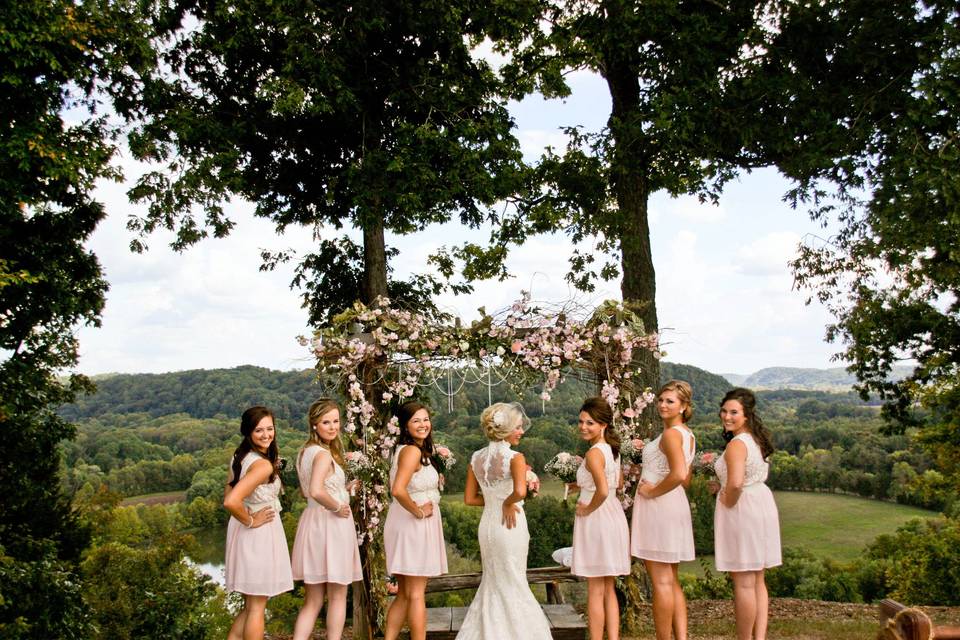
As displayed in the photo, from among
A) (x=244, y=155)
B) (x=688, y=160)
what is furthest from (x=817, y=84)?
(x=244, y=155)

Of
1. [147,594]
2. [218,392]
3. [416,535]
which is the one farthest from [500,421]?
[218,392]

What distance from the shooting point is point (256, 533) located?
5.30 m

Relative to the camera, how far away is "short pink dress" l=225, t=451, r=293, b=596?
525cm

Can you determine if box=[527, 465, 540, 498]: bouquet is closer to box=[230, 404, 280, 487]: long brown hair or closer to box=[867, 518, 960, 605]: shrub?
box=[230, 404, 280, 487]: long brown hair

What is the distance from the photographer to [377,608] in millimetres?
7418

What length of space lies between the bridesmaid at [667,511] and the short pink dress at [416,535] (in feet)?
4.78

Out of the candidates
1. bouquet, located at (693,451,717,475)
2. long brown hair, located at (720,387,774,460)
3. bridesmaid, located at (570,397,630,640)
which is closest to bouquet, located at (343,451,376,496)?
bridesmaid, located at (570,397,630,640)

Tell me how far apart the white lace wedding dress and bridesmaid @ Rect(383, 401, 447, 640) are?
1.18ft

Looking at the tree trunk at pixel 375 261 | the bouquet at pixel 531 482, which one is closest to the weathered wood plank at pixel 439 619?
the bouquet at pixel 531 482

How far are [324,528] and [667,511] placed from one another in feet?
8.13

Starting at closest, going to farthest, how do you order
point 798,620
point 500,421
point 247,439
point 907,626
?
1. point 907,626
2. point 247,439
3. point 500,421
4. point 798,620

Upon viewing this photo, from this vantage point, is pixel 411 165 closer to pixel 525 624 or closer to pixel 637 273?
pixel 637 273

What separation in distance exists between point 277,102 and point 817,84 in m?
8.01

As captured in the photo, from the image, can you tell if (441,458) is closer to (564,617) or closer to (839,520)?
(564,617)
